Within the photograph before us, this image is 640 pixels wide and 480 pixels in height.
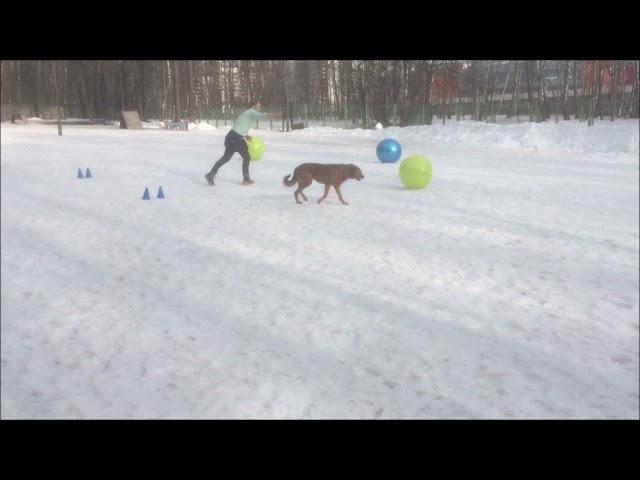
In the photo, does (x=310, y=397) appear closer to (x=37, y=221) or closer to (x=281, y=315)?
(x=281, y=315)

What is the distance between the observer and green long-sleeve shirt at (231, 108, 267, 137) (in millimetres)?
10883

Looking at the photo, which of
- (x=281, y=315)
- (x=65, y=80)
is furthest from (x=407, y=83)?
(x=281, y=315)

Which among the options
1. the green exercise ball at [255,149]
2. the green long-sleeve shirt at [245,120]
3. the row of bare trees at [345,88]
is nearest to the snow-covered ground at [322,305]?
the green long-sleeve shirt at [245,120]

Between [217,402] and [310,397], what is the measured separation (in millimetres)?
536

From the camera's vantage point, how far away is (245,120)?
434 inches

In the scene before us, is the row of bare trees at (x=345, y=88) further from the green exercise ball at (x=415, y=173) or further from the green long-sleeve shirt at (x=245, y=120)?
the green long-sleeve shirt at (x=245, y=120)

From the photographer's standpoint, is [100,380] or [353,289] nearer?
[100,380]

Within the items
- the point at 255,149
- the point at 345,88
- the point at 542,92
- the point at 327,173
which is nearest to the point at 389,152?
the point at 255,149

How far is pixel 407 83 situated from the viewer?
1646 inches

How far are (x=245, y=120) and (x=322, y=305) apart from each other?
7020mm

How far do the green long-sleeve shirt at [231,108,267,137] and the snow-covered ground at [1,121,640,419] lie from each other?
1.66 metres

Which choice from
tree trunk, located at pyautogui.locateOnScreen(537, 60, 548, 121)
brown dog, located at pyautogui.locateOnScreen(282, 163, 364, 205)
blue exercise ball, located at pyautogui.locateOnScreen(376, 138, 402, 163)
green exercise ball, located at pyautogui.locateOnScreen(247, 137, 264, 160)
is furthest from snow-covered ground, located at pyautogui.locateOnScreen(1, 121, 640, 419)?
tree trunk, located at pyautogui.locateOnScreen(537, 60, 548, 121)

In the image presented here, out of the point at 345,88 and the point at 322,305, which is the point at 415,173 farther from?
the point at 345,88

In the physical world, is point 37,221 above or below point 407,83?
below
